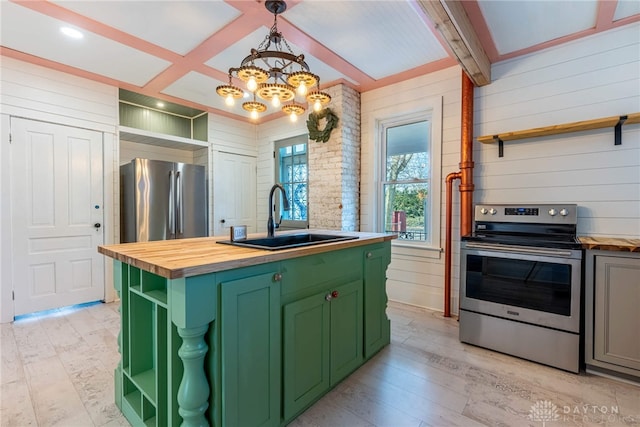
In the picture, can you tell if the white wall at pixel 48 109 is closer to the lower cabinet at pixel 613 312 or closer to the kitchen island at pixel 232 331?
the kitchen island at pixel 232 331

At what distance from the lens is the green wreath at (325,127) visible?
3.81m

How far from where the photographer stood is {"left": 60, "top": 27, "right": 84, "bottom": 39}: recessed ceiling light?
→ 2.62 meters

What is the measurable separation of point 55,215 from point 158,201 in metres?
1.05

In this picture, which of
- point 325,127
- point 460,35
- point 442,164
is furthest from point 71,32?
A: point 442,164

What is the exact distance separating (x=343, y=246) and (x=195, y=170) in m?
3.04

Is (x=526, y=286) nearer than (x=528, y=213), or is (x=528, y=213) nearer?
(x=526, y=286)

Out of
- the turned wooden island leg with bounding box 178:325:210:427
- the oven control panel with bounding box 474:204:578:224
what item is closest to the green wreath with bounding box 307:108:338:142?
the oven control panel with bounding box 474:204:578:224

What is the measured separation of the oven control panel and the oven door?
0.48 metres

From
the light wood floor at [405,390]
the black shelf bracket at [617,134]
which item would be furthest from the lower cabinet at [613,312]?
the black shelf bracket at [617,134]

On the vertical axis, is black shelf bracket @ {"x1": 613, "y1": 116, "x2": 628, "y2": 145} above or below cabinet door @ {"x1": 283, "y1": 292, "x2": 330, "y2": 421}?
above

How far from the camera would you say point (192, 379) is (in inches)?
49.9

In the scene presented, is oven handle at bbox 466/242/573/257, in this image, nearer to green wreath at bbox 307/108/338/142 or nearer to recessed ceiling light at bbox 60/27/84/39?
green wreath at bbox 307/108/338/142

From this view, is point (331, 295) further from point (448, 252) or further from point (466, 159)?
point (466, 159)

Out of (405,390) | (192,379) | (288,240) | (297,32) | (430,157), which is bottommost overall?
(405,390)
